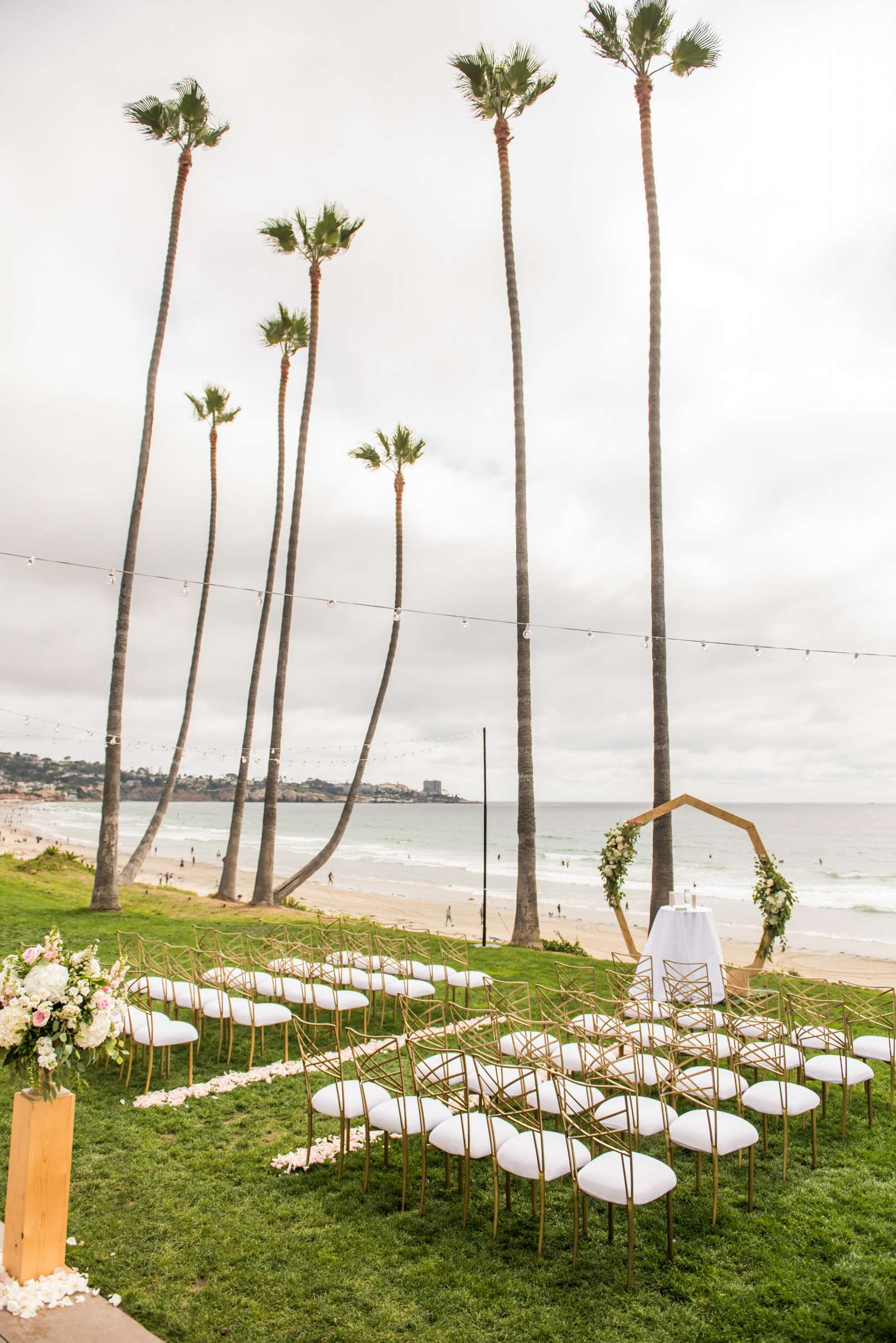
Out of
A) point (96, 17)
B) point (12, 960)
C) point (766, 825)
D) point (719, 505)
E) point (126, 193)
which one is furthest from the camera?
point (766, 825)

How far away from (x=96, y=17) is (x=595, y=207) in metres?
7.50

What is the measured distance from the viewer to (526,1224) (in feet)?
13.3

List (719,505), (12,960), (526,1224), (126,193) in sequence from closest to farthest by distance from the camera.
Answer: (12,960)
(526,1224)
(126,193)
(719,505)

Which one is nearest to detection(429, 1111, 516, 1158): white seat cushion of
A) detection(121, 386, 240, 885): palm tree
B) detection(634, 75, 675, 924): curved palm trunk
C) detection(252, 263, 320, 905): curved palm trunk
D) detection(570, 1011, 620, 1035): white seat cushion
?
detection(570, 1011, 620, 1035): white seat cushion

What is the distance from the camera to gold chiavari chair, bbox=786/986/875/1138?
5332mm

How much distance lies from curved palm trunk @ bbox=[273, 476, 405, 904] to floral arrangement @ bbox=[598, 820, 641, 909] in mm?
8847

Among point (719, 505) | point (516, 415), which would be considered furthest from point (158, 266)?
point (719, 505)

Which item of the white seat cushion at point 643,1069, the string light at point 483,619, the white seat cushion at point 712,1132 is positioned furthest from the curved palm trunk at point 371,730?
the white seat cushion at point 712,1132

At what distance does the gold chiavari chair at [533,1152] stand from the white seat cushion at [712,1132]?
22.2 inches

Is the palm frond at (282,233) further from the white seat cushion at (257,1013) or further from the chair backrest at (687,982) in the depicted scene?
the chair backrest at (687,982)

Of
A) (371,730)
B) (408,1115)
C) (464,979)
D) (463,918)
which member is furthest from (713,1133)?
(463,918)

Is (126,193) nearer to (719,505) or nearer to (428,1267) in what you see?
(719,505)

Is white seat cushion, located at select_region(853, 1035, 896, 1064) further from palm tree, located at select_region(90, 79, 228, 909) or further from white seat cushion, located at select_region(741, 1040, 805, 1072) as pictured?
palm tree, located at select_region(90, 79, 228, 909)

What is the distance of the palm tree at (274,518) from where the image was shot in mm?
18797
